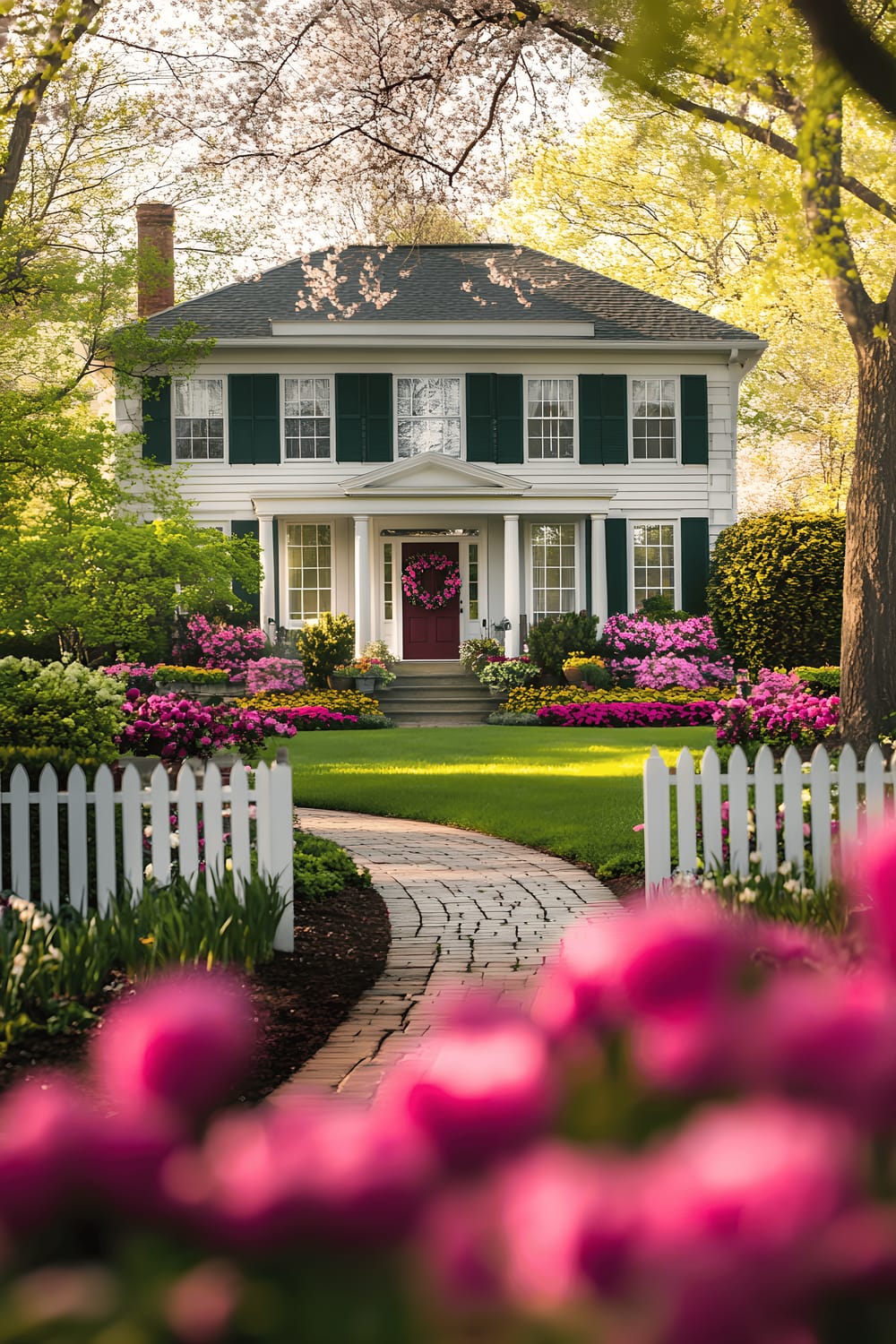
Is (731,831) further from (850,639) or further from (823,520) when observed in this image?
(823,520)

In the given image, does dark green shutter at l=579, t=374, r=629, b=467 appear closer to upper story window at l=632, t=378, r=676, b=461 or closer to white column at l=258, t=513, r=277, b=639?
upper story window at l=632, t=378, r=676, b=461

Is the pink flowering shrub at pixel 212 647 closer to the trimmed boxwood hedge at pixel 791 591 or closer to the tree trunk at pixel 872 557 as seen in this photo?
the trimmed boxwood hedge at pixel 791 591

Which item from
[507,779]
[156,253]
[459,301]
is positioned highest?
[156,253]

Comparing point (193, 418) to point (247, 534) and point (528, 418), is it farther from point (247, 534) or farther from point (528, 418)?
point (528, 418)

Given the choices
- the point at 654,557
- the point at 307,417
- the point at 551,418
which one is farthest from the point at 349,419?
the point at 654,557

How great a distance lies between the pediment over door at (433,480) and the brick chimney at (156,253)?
5.49 metres

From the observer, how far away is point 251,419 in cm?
2353

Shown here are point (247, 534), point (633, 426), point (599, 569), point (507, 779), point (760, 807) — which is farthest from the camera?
point (633, 426)

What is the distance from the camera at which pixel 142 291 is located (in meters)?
24.1

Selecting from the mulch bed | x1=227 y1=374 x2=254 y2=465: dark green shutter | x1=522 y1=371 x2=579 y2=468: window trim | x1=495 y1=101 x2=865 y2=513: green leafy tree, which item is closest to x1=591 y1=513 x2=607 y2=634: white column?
x1=522 y1=371 x2=579 y2=468: window trim

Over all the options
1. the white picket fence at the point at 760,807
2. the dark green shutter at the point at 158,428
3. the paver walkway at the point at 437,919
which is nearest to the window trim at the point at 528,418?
the dark green shutter at the point at 158,428

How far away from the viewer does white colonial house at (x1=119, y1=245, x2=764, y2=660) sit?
2344 centimetres

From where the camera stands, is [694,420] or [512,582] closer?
[512,582]

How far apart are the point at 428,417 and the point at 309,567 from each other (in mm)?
3775
